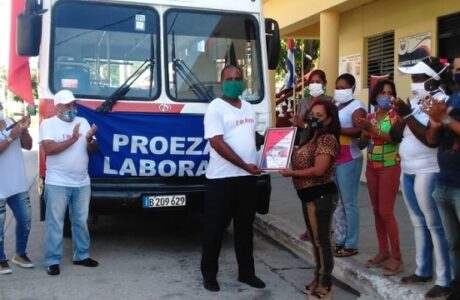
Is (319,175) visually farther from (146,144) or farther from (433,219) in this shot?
(146,144)

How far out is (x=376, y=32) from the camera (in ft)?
37.9

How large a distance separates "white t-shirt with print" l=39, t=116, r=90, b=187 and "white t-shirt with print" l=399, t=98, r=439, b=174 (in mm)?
2896

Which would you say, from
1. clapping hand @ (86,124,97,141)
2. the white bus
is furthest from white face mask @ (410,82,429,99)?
clapping hand @ (86,124,97,141)

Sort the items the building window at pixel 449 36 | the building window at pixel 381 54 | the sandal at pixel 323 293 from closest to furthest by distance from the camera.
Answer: the sandal at pixel 323 293 < the building window at pixel 449 36 < the building window at pixel 381 54

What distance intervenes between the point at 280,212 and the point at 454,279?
14.0ft

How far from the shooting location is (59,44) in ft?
19.1

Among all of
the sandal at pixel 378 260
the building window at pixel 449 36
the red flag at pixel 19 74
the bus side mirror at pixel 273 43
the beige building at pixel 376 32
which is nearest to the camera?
the sandal at pixel 378 260

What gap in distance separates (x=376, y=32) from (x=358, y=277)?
7.65 metres

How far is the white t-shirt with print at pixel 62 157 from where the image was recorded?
529 cm

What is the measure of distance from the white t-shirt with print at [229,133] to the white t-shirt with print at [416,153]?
1236 millimetres

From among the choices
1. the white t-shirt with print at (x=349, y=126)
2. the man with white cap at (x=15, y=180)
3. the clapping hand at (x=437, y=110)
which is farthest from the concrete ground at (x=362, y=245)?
the man with white cap at (x=15, y=180)

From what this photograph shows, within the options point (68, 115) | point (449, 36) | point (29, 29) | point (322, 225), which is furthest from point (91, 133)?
point (449, 36)

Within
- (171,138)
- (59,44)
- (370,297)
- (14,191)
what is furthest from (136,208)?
(370,297)

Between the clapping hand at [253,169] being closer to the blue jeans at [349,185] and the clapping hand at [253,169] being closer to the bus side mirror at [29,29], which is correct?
the blue jeans at [349,185]
